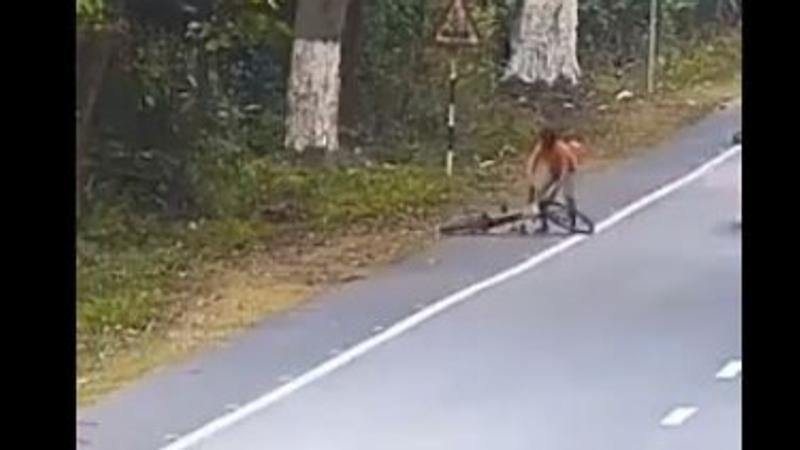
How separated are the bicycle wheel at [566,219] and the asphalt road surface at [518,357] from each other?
0.03 meters

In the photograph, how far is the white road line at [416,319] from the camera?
220cm

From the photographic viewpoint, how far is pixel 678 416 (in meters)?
2.09

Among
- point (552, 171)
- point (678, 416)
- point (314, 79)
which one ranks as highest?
point (314, 79)

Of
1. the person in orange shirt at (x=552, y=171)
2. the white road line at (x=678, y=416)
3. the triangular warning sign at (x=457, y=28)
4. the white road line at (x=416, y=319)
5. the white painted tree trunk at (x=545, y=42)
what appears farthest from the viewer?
the white painted tree trunk at (x=545, y=42)

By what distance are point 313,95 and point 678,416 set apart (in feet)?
4.56

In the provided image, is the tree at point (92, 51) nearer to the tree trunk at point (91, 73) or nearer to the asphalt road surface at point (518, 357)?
the tree trunk at point (91, 73)

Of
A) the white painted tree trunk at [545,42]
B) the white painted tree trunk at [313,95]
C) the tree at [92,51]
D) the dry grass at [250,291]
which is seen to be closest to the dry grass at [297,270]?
the dry grass at [250,291]

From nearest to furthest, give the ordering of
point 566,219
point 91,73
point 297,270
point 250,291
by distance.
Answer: point 91,73, point 566,219, point 250,291, point 297,270

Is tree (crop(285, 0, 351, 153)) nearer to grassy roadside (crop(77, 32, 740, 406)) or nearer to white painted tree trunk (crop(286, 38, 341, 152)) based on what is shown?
white painted tree trunk (crop(286, 38, 341, 152))

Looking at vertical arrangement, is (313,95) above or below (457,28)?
below

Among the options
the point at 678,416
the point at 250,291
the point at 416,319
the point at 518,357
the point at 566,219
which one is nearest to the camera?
the point at 678,416

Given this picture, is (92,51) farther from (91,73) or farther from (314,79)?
(314,79)

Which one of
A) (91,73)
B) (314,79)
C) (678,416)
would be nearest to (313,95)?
(314,79)
